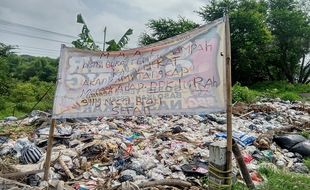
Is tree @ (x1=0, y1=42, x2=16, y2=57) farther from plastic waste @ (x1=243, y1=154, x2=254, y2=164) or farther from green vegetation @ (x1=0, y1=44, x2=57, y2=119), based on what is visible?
plastic waste @ (x1=243, y1=154, x2=254, y2=164)

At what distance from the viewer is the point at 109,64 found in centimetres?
416

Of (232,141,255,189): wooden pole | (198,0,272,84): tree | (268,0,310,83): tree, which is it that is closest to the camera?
(232,141,255,189): wooden pole

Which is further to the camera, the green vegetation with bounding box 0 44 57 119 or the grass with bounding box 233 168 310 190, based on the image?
the green vegetation with bounding box 0 44 57 119

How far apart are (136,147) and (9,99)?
50.9 feet

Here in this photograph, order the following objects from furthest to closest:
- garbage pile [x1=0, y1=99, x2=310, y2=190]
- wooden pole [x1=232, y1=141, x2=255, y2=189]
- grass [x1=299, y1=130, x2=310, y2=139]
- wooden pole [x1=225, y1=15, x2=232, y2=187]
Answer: grass [x1=299, y1=130, x2=310, y2=139] < garbage pile [x1=0, y1=99, x2=310, y2=190] < wooden pole [x1=232, y1=141, x2=255, y2=189] < wooden pole [x1=225, y1=15, x2=232, y2=187]

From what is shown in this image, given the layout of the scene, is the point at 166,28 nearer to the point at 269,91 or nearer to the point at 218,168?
the point at 269,91

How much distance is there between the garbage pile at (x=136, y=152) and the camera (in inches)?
180

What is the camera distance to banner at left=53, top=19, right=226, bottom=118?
12.1 feet

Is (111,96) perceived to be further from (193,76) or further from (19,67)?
(19,67)

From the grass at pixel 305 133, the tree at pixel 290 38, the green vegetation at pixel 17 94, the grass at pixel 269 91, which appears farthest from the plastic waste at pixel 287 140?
the tree at pixel 290 38

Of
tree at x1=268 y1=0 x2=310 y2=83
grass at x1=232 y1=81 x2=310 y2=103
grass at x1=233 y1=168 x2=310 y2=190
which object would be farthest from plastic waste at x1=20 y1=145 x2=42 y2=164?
tree at x1=268 y1=0 x2=310 y2=83

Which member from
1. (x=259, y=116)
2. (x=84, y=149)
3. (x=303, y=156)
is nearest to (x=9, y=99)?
(x=259, y=116)

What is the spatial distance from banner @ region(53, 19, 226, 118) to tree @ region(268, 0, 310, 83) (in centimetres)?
2373

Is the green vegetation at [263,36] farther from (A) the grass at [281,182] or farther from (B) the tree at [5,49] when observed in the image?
(A) the grass at [281,182]
